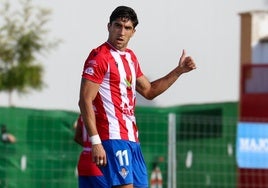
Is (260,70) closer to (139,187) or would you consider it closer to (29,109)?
(29,109)

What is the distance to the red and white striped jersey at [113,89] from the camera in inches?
365

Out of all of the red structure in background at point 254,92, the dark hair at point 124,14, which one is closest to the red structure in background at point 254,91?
the red structure in background at point 254,92

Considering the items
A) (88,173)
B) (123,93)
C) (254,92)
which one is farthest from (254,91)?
(123,93)

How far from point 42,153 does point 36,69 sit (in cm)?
1062

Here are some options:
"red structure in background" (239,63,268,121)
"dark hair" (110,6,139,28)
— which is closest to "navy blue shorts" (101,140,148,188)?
"dark hair" (110,6,139,28)

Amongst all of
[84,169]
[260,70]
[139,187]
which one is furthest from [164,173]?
[139,187]

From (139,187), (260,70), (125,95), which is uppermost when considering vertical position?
(260,70)

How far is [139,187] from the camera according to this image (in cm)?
961

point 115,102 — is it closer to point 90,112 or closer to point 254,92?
point 90,112

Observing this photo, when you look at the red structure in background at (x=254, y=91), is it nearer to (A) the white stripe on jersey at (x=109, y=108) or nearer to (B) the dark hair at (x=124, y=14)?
(A) the white stripe on jersey at (x=109, y=108)

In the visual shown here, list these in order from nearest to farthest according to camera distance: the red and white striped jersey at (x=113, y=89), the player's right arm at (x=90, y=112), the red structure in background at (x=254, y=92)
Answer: the player's right arm at (x=90, y=112)
the red and white striped jersey at (x=113, y=89)
the red structure in background at (x=254, y=92)

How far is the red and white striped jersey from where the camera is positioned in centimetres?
927

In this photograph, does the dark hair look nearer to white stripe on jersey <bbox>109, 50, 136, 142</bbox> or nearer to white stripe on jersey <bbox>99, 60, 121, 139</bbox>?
white stripe on jersey <bbox>109, 50, 136, 142</bbox>

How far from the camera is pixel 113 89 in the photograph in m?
9.36
